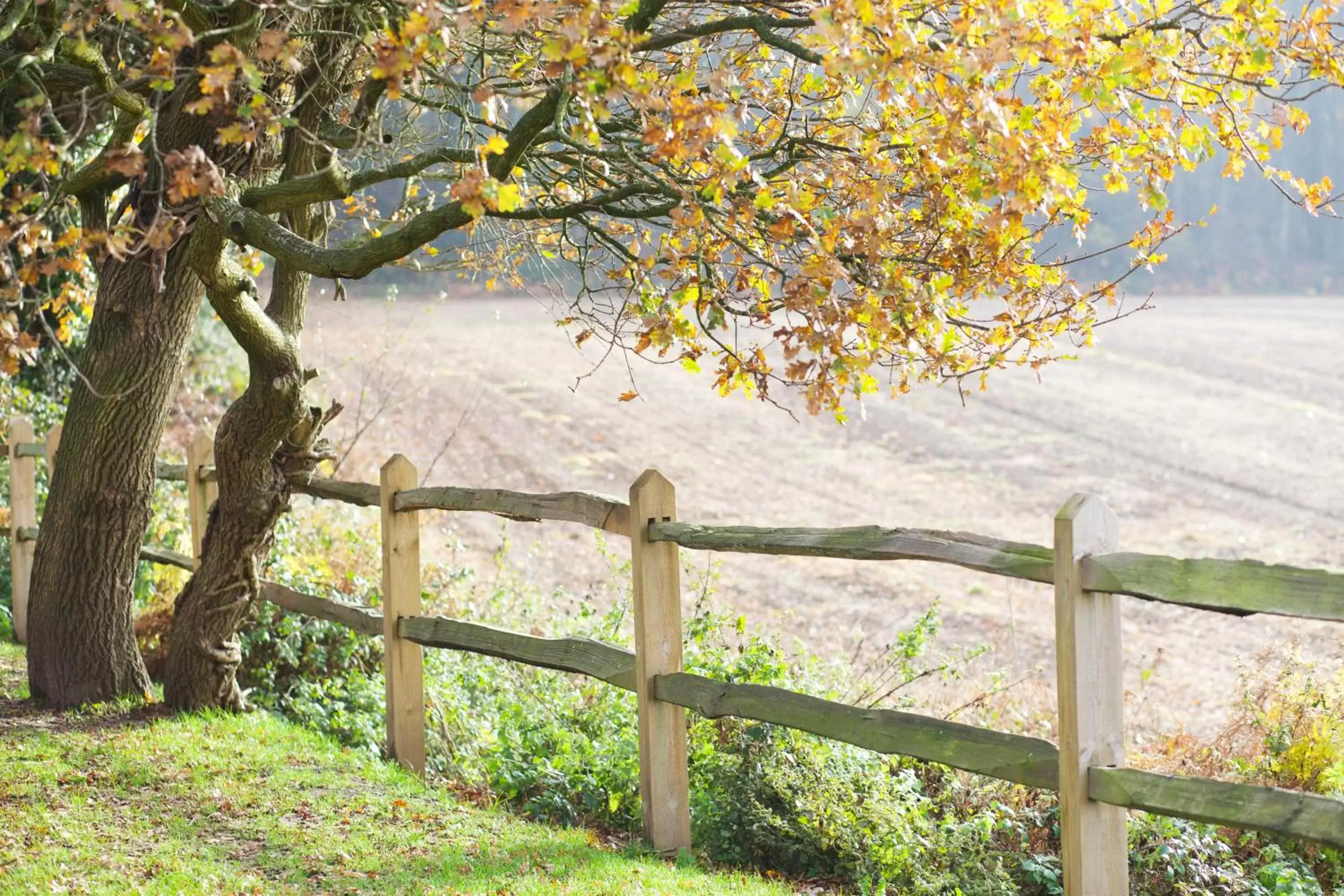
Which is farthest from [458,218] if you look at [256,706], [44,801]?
[256,706]

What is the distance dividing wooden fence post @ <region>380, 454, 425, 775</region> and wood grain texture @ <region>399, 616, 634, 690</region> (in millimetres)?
94

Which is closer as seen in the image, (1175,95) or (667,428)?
(1175,95)

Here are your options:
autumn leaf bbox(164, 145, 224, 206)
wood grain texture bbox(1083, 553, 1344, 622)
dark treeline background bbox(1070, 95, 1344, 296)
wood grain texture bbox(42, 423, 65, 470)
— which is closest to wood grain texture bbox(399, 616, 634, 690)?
wood grain texture bbox(1083, 553, 1344, 622)

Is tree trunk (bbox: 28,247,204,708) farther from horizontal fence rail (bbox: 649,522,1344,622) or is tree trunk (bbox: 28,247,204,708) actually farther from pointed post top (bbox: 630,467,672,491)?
horizontal fence rail (bbox: 649,522,1344,622)

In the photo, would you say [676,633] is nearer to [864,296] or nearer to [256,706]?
[864,296]

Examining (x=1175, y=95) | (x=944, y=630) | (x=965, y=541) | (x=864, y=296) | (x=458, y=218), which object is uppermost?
(x=1175, y=95)

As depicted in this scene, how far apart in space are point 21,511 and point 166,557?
2253mm

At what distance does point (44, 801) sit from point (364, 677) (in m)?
2.67

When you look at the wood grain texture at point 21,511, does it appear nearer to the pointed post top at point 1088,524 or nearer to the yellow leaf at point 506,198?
the yellow leaf at point 506,198

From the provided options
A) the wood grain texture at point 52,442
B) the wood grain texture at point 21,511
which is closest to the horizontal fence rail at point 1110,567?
the wood grain texture at point 52,442

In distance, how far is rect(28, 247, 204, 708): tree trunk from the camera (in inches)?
280

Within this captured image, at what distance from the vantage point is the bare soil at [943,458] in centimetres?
1328

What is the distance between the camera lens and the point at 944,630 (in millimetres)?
12930

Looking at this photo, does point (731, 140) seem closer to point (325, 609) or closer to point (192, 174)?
point (192, 174)
